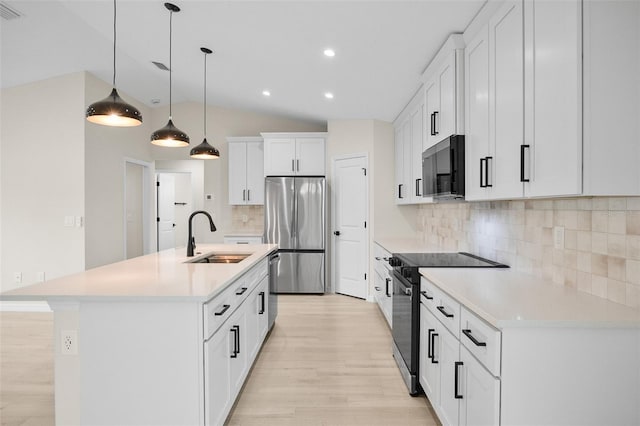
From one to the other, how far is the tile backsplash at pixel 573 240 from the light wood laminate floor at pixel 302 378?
3.96ft

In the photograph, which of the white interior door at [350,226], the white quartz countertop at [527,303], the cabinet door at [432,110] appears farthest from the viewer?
the white interior door at [350,226]

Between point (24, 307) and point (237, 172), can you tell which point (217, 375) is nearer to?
point (24, 307)

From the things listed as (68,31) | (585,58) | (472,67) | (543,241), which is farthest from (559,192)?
(68,31)

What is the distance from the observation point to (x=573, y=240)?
1831mm

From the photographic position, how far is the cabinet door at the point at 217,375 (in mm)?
1785

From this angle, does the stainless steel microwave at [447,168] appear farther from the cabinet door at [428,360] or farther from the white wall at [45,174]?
the white wall at [45,174]

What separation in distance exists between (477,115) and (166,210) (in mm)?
6957

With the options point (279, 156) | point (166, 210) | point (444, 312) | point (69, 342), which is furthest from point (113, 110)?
point (166, 210)

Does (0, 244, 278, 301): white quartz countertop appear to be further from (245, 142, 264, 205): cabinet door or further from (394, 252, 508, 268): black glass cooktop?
(245, 142, 264, 205): cabinet door

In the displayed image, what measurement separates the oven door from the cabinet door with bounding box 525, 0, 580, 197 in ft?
3.78

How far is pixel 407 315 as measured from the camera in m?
2.54

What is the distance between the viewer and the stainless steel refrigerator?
5.44 meters

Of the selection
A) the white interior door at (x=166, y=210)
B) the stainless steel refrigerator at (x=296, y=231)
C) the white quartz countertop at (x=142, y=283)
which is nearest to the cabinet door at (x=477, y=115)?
the white quartz countertop at (x=142, y=283)

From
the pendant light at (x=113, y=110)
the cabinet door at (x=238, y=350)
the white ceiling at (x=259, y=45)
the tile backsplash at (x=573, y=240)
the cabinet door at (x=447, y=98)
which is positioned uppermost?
the white ceiling at (x=259, y=45)
